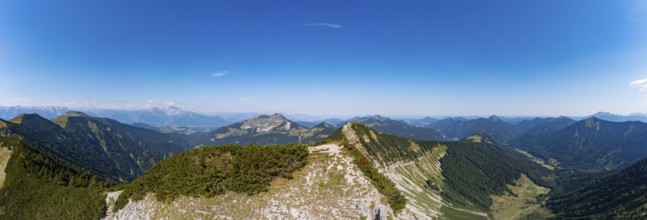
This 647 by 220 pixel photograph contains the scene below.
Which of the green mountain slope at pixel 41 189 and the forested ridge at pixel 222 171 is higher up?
the forested ridge at pixel 222 171

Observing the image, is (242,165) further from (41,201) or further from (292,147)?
(41,201)

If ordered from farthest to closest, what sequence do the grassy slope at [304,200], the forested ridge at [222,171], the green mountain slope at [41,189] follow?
1. the green mountain slope at [41,189]
2. the forested ridge at [222,171]
3. the grassy slope at [304,200]

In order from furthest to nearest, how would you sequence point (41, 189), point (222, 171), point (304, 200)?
point (41, 189)
point (222, 171)
point (304, 200)

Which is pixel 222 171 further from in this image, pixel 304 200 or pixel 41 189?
pixel 41 189

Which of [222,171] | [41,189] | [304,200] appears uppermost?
[222,171]

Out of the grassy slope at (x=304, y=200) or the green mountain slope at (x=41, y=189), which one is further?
the green mountain slope at (x=41, y=189)

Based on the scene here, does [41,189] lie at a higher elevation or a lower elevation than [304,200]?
lower

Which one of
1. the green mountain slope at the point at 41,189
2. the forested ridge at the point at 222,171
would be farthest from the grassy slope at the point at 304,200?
the green mountain slope at the point at 41,189

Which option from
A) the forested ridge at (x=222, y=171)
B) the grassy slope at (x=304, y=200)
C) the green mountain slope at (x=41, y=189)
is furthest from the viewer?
the green mountain slope at (x=41, y=189)

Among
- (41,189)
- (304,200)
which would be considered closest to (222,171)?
(304,200)

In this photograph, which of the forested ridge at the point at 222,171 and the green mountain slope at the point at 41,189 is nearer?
the forested ridge at the point at 222,171

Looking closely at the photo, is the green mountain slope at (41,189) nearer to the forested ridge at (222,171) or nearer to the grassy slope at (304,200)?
the forested ridge at (222,171)

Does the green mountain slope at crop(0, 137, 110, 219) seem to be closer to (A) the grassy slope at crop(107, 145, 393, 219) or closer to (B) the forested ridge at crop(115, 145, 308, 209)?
(B) the forested ridge at crop(115, 145, 308, 209)

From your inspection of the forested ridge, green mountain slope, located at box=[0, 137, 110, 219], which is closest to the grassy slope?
the forested ridge
